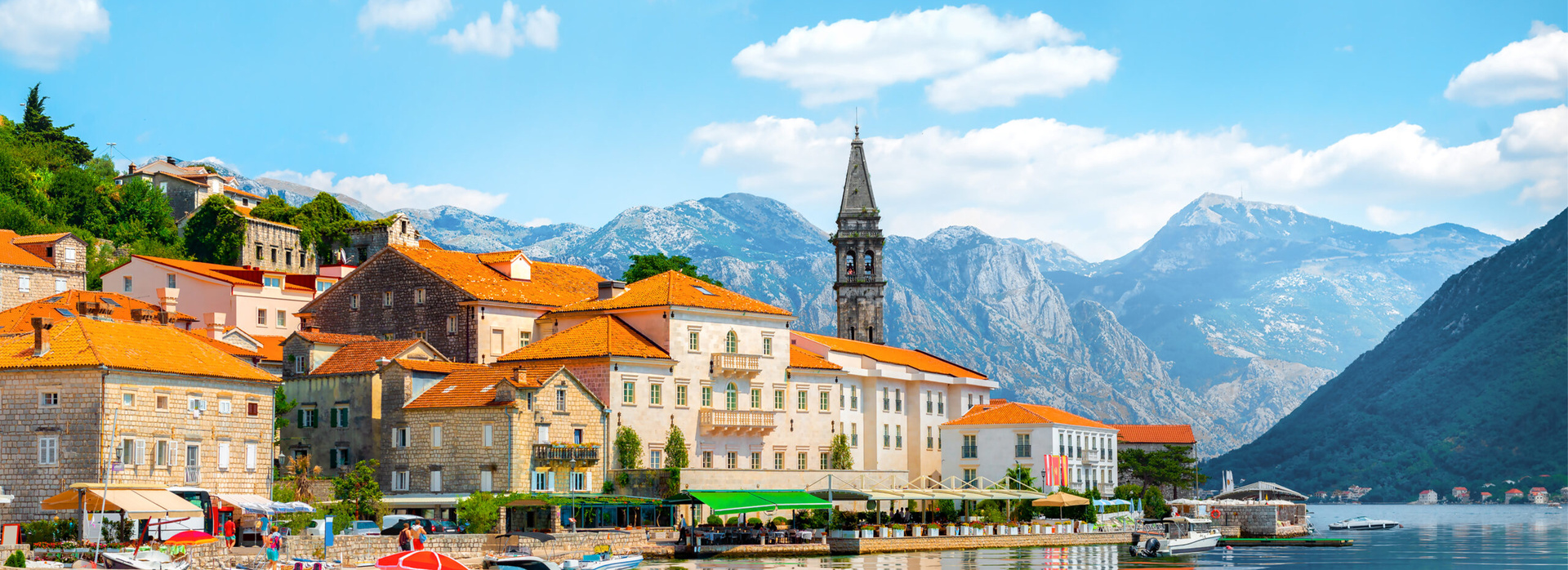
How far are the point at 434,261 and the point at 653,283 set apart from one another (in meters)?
12.4

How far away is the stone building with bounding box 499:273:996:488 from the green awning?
8.31 ft

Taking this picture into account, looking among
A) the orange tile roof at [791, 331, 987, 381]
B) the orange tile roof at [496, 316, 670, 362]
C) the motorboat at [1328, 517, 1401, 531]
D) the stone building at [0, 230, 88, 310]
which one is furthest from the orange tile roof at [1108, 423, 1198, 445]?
the stone building at [0, 230, 88, 310]

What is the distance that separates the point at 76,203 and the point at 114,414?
205 feet

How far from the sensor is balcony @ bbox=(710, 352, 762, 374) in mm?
81500

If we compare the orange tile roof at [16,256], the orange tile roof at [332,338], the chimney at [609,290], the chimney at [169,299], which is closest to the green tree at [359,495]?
the orange tile roof at [332,338]

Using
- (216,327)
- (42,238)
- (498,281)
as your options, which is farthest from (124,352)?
(42,238)

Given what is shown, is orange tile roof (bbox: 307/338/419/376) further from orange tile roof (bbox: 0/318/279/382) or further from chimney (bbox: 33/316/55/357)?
chimney (bbox: 33/316/55/357)

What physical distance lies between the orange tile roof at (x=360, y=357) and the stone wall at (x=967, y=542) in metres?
22.7

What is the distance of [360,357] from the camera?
75375 mm

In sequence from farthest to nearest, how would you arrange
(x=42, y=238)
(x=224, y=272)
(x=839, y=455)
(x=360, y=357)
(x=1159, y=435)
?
(x=1159, y=435), (x=224, y=272), (x=42, y=238), (x=839, y=455), (x=360, y=357)

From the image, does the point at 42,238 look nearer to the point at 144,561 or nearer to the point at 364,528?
the point at 364,528

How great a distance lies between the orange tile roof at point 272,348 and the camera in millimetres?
77575

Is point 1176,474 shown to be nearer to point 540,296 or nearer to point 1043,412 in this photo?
point 1043,412

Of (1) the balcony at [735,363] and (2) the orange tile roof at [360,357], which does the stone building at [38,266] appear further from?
(1) the balcony at [735,363]
